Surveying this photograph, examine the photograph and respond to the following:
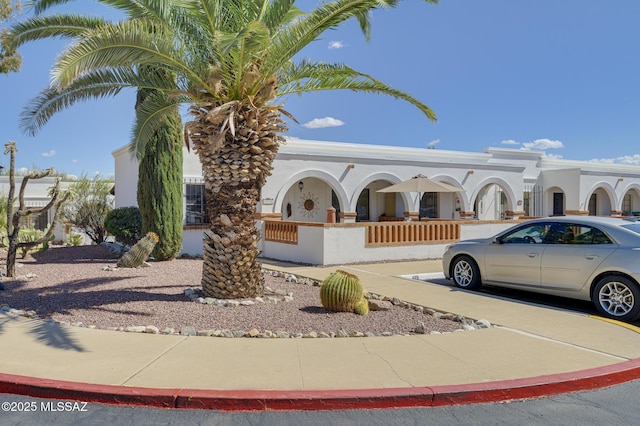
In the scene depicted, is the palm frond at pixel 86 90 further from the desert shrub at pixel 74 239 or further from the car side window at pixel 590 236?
the desert shrub at pixel 74 239

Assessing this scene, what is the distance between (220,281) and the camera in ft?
28.7

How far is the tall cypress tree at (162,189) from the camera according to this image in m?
14.3

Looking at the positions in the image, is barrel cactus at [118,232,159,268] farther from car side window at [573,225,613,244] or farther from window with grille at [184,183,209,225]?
car side window at [573,225,613,244]

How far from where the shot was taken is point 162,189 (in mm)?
14320

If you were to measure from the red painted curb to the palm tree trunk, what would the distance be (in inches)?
161

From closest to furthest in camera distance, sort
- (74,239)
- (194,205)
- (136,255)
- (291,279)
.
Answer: (291,279) < (136,255) < (194,205) < (74,239)

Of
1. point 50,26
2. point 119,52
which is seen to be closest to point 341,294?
point 119,52

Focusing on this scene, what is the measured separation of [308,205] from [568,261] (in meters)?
13.9

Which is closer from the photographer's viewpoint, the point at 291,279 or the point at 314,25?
the point at 314,25

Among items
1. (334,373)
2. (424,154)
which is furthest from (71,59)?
(424,154)

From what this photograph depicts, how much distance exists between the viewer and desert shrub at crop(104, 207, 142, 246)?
51.8ft

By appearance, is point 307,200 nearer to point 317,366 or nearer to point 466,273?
point 466,273

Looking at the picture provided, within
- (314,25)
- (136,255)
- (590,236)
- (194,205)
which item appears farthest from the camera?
(194,205)

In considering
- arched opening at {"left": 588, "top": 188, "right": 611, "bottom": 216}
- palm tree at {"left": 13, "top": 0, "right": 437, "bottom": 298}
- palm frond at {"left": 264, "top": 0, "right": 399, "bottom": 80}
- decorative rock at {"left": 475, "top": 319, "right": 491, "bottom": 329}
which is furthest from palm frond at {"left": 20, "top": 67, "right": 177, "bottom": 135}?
arched opening at {"left": 588, "top": 188, "right": 611, "bottom": 216}
